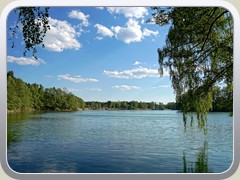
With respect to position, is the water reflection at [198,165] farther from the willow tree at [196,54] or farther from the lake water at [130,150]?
the willow tree at [196,54]

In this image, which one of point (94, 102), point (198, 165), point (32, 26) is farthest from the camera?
point (94, 102)

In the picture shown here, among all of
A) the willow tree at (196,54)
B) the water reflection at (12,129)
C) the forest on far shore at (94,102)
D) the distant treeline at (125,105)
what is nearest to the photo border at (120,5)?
the water reflection at (12,129)

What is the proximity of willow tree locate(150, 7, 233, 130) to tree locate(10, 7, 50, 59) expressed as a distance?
1181 millimetres

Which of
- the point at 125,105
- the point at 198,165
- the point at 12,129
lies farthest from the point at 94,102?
the point at 198,165

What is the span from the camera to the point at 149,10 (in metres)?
4.25

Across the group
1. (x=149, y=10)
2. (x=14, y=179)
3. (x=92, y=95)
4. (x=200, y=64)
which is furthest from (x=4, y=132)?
(x=200, y=64)

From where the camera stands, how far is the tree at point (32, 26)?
395cm

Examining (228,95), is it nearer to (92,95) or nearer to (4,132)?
(92,95)

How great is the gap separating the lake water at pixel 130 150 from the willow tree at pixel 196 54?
0.29m

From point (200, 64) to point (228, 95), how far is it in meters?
0.53

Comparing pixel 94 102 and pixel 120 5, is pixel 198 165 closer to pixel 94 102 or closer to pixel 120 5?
pixel 94 102

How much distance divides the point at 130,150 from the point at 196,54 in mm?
1454

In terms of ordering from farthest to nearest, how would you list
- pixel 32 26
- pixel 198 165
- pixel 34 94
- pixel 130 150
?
1. pixel 130 150
2. pixel 34 94
3. pixel 198 165
4. pixel 32 26

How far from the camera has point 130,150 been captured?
518 cm
